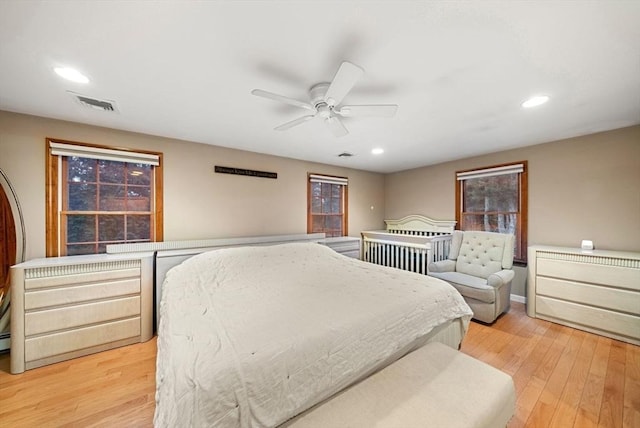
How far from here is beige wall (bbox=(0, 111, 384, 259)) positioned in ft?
8.03

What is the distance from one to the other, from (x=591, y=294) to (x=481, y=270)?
1.04 m

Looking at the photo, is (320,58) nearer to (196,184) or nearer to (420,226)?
(196,184)

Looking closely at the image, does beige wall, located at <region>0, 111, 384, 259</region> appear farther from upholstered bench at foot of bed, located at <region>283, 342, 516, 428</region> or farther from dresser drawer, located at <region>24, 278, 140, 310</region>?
upholstered bench at foot of bed, located at <region>283, 342, 516, 428</region>

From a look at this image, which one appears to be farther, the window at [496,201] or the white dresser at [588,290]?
the window at [496,201]

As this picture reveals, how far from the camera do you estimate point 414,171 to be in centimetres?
511

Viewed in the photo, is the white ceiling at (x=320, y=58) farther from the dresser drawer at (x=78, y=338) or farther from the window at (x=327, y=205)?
the dresser drawer at (x=78, y=338)

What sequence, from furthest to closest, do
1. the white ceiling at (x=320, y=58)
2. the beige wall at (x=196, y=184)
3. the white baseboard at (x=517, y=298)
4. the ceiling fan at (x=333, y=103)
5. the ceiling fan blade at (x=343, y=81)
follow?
1. the white baseboard at (x=517, y=298)
2. the beige wall at (x=196, y=184)
3. the ceiling fan at (x=333, y=103)
4. the ceiling fan blade at (x=343, y=81)
5. the white ceiling at (x=320, y=58)

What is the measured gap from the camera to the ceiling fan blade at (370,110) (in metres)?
1.83

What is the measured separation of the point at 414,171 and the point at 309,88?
12.5 feet

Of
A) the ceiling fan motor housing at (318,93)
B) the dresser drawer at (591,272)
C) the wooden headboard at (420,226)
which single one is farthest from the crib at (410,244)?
the ceiling fan motor housing at (318,93)

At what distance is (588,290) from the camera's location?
109 inches

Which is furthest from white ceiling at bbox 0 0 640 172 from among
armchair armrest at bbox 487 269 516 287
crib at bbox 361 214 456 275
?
crib at bbox 361 214 456 275

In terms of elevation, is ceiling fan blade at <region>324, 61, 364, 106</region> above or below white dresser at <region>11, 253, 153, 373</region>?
above

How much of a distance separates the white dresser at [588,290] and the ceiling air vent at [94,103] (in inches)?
197
